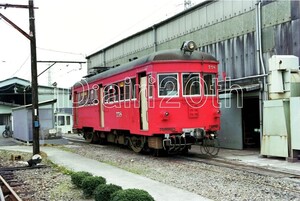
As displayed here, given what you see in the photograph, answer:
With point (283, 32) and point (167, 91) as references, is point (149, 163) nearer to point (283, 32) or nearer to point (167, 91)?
point (167, 91)

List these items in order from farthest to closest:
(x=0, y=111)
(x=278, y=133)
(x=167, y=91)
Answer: (x=0, y=111), (x=167, y=91), (x=278, y=133)

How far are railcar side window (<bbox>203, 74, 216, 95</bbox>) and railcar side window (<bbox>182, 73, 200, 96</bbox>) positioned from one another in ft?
1.01

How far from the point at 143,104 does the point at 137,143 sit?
7.57 ft

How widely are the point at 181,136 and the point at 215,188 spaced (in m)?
4.89

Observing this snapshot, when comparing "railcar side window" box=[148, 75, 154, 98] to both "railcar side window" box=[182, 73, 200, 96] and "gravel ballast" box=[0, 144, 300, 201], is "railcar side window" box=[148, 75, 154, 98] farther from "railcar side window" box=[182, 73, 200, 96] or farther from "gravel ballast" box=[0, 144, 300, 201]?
"gravel ballast" box=[0, 144, 300, 201]

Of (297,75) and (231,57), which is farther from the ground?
(231,57)

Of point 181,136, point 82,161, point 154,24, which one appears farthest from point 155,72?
point 154,24

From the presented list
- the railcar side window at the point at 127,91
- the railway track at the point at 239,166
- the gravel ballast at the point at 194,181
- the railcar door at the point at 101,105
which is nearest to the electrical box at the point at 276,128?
the railway track at the point at 239,166

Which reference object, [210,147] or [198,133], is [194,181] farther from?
[210,147]

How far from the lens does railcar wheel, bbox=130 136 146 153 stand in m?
15.7

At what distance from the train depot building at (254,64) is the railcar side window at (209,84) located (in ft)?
5.97

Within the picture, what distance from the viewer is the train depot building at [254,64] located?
1335cm

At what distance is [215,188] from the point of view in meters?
9.13

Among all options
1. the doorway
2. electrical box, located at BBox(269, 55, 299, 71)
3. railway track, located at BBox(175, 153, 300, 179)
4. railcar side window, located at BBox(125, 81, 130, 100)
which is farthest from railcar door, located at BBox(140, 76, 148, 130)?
the doorway
